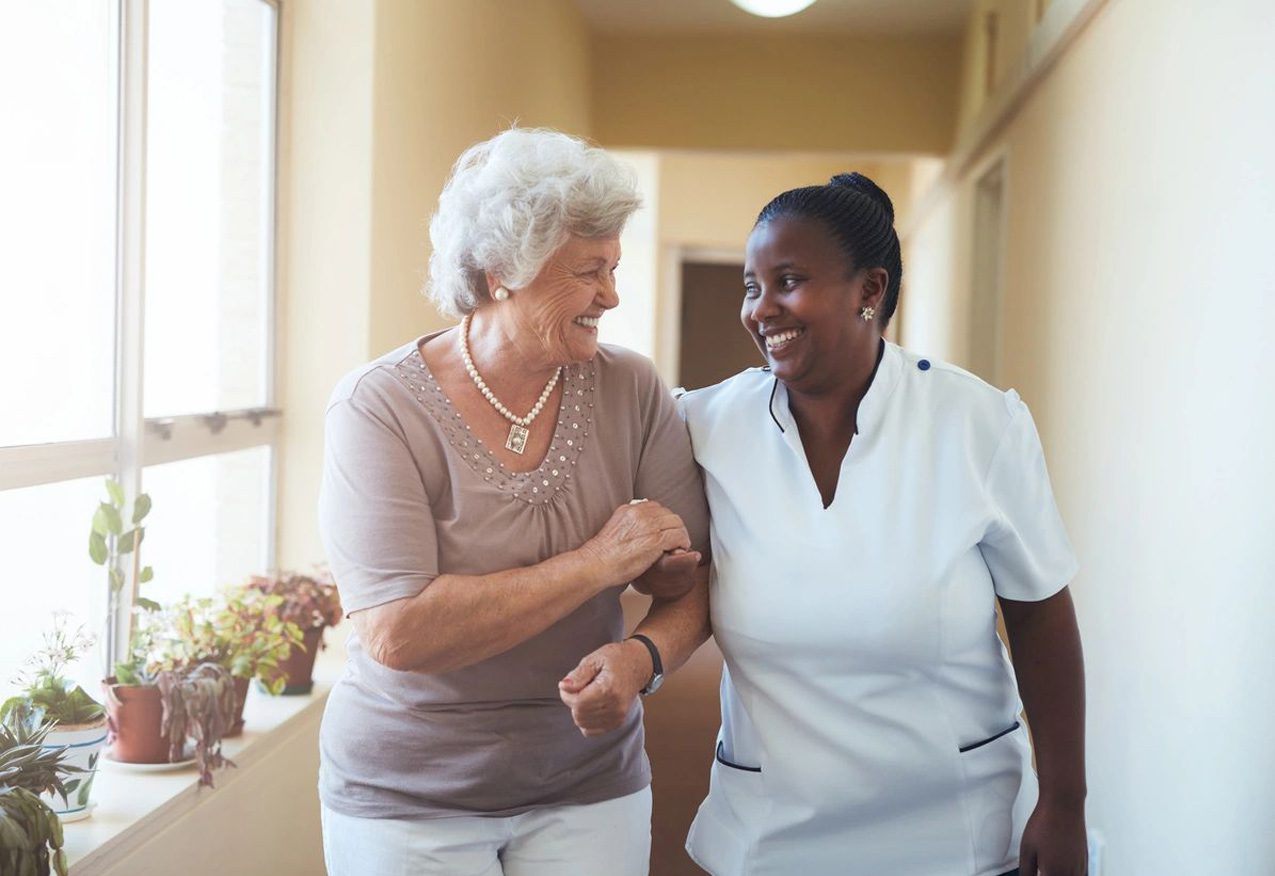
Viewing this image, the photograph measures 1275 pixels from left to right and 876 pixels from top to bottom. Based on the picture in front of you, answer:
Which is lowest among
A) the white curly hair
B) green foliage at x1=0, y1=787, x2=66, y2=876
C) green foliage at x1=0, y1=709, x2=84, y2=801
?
green foliage at x1=0, y1=787, x2=66, y2=876

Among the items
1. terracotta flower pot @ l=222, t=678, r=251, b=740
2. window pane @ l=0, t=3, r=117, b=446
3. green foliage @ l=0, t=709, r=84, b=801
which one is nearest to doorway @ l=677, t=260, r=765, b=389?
terracotta flower pot @ l=222, t=678, r=251, b=740

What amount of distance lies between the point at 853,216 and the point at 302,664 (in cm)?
191

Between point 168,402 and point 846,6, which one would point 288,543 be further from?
point 846,6

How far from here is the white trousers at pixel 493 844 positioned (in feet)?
4.97

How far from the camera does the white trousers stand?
152 cm

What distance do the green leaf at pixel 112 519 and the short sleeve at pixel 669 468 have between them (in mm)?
1159

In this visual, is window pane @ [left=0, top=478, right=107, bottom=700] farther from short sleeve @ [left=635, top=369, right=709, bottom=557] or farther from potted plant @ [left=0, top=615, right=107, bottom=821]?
short sleeve @ [left=635, top=369, right=709, bottom=557]

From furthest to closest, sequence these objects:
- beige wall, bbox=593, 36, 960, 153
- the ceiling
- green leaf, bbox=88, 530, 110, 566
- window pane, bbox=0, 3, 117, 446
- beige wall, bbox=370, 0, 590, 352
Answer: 1. beige wall, bbox=593, 36, 960, 153
2. the ceiling
3. beige wall, bbox=370, 0, 590, 352
4. green leaf, bbox=88, 530, 110, 566
5. window pane, bbox=0, 3, 117, 446

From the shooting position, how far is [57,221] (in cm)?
225

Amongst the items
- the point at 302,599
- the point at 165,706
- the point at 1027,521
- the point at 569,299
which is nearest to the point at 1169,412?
the point at 1027,521

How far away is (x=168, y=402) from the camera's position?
2.71 meters

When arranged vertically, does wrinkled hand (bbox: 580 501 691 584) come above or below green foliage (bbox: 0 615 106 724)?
above

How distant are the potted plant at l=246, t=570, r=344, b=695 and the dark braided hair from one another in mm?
1650

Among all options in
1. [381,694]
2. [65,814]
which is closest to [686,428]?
[381,694]
